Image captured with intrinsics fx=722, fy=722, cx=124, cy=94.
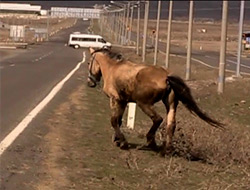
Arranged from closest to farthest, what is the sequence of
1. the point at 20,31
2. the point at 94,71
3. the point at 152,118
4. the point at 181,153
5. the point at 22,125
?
the point at 152,118 → the point at 181,153 → the point at 94,71 → the point at 22,125 → the point at 20,31

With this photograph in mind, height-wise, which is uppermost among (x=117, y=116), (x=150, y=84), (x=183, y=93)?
(x=150, y=84)

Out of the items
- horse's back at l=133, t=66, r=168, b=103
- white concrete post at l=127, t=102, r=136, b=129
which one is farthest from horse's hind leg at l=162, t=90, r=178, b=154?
white concrete post at l=127, t=102, r=136, b=129

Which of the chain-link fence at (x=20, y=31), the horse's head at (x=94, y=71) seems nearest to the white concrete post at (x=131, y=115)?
the horse's head at (x=94, y=71)

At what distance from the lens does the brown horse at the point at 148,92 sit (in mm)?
10562

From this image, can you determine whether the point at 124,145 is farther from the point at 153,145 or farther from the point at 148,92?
the point at 148,92

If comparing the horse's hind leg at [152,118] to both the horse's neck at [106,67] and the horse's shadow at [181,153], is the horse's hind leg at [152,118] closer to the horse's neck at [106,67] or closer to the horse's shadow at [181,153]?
the horse's shadow at [181,153]

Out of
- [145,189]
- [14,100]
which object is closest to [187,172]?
[145,189]

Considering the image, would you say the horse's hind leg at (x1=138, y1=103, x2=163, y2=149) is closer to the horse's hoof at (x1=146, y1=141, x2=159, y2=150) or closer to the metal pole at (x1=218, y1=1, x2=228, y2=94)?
the horse's hoof at (x1=146, y1=141, x2=159, y2=150)

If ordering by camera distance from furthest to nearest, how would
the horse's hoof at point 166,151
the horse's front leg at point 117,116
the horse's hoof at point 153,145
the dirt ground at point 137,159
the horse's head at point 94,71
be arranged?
the horse's head at point 94,71 → the horse's hoof at point 153,145 → the horse's front leg at point 117,116 → the horse's hoof at point 166,151 → the dirt ground at point 137,159

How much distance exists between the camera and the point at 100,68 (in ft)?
38.6

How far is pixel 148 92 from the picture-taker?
1059 centimetres

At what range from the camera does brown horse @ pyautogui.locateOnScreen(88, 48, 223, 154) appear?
10.6 m

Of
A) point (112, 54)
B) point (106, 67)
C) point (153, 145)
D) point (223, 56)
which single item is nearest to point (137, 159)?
point (153, 145)

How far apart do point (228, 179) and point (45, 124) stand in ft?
17.6
